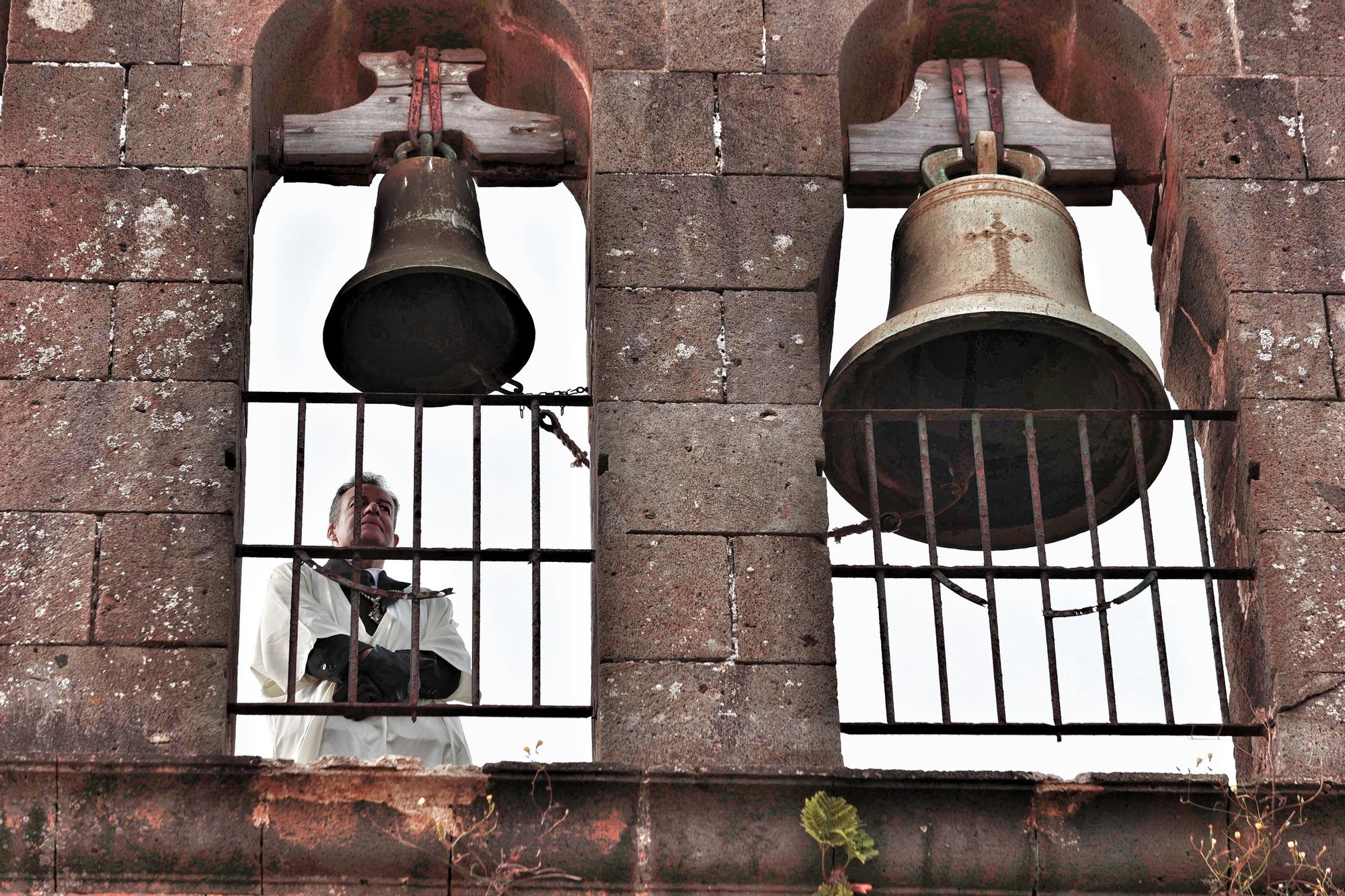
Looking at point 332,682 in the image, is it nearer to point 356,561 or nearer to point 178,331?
point 356,561

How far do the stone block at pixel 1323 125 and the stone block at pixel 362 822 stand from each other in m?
3.08

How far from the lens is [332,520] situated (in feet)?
23.0

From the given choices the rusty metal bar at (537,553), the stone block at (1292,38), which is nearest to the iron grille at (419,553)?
the rusty metal bar at (537,553)

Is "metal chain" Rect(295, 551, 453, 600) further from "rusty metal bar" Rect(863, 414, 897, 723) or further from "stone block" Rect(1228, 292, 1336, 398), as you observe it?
"stone block" Rect(1228, 292, 1336, 398)

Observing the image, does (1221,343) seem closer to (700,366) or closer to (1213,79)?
(1213,79)

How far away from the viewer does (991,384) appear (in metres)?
6.85

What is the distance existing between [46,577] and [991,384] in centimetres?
256

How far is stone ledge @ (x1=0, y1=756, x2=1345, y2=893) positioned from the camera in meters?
5.53

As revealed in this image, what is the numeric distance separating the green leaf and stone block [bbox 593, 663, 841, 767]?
372 millimetres

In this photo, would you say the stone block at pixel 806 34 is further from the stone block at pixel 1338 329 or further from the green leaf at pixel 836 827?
the green leaf at pixel 836 827

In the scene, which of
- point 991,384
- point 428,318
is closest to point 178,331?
point 428,318

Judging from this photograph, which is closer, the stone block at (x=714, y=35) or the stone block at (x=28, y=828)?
the stone block at (x=28, y=828)

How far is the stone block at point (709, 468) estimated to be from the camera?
633cm

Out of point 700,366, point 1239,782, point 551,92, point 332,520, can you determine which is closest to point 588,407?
point 700,366
